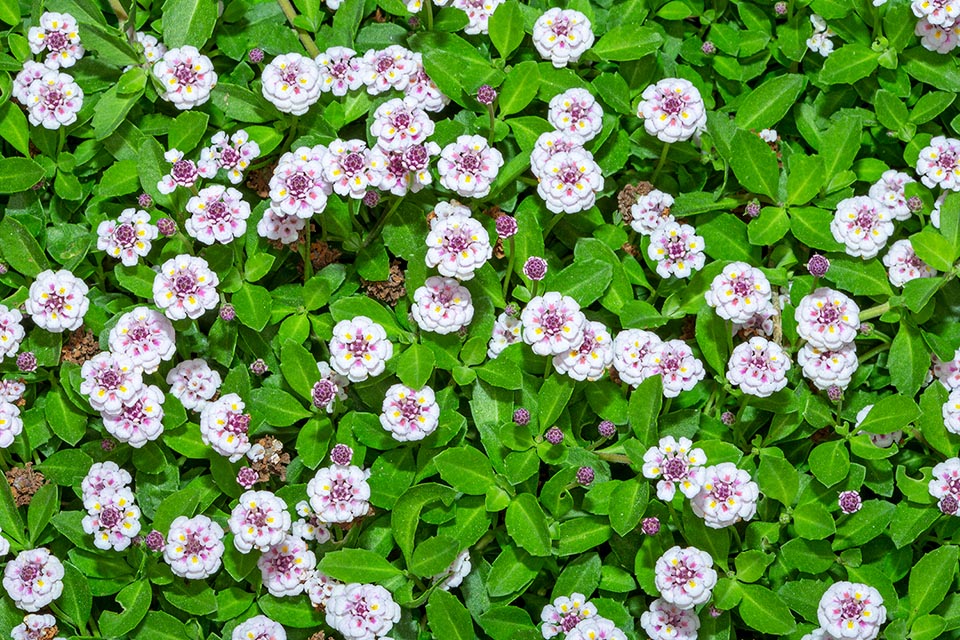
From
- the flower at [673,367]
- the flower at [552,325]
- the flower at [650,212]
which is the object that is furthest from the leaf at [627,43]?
the flower at [673,367]

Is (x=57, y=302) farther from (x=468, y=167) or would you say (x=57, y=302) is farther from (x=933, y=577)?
(x=933, y=577)

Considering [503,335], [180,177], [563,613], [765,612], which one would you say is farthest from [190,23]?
[765,612]

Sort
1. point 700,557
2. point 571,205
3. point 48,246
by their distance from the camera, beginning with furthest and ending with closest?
point 48,246
point 571,205
point 700,557

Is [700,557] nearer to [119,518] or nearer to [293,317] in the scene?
[293,317]

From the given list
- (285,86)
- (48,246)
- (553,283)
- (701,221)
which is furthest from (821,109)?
(48,246)

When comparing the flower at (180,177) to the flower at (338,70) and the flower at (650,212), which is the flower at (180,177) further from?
the flower at (650,212)

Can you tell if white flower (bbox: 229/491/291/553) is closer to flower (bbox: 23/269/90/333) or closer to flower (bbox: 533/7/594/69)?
flower (bbox: 23/269/90/333)

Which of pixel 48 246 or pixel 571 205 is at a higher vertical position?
pixel 571 205

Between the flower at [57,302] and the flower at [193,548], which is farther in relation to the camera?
the flower at [57,302]
